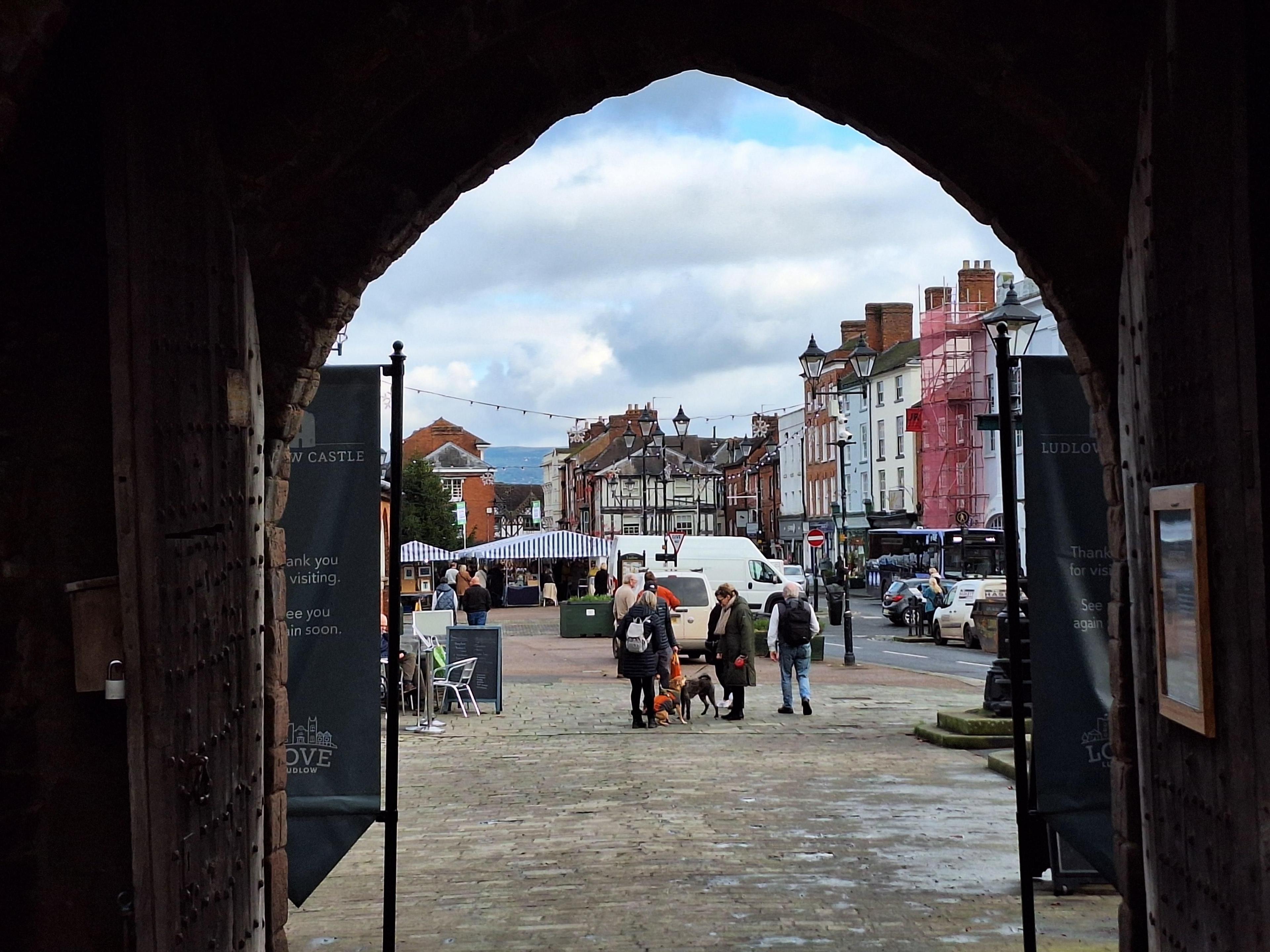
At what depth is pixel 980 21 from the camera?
4.98 m

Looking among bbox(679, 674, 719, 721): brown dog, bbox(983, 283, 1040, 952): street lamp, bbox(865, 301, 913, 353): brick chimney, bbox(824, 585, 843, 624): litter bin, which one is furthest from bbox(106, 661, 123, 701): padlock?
bbox(865, 301, 913, 353): brick chimney

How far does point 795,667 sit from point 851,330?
49916 mm

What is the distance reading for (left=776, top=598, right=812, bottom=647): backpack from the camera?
16.0 meters

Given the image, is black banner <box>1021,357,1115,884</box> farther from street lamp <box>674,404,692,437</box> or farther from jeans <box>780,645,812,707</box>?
street lamp <box>674,404,692,437</box>

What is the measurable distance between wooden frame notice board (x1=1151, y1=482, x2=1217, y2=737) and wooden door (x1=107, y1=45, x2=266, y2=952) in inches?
107

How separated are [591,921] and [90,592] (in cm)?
366

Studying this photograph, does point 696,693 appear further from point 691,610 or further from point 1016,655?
point 1016,655

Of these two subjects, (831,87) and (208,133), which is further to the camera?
(831,87)

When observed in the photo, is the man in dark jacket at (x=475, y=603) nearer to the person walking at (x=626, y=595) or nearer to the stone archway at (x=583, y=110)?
the person walking at (x=626, y=595)

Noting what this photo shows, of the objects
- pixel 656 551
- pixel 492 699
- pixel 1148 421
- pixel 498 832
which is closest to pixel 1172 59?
pixel 1148 421

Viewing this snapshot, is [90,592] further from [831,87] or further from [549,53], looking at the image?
[831,87]

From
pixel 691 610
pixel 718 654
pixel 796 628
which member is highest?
pixel 796 628

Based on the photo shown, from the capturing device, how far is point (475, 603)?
23.6 meters

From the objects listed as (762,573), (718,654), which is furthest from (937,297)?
(718,654)
